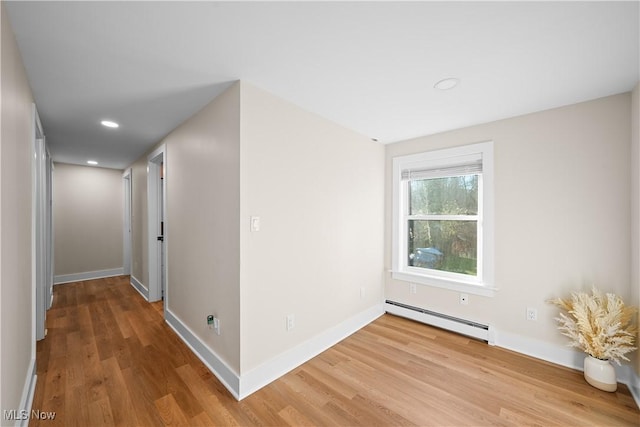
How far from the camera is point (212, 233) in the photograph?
84.7 inches

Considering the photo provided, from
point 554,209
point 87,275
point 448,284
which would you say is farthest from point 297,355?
point 87,275

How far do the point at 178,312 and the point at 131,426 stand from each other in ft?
4.30

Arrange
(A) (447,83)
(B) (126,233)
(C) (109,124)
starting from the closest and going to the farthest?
(A) (447,83) < (C) (109,124) < (B) (126,233)

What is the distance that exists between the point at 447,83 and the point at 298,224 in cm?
159

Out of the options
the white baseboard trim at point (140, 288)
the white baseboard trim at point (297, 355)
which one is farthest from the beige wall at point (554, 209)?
the white baseboard trim at point (140, 288)

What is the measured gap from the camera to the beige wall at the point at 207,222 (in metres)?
1.90

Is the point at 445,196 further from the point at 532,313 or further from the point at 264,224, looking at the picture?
the point at 264,224

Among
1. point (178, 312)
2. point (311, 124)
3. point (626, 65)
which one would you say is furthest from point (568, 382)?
point (178, 312)

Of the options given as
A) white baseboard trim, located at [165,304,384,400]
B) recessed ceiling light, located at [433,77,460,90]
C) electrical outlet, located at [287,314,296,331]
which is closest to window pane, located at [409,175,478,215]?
recessed ceiling light, located at [433,77,460,90]

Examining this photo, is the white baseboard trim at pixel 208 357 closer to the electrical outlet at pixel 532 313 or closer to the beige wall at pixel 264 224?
the beige wall at pixel 264 224

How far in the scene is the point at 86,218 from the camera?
500 cm

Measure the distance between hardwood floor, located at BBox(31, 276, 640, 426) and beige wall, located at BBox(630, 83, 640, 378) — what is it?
0.64m

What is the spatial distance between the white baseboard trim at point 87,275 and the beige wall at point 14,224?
3940 mm

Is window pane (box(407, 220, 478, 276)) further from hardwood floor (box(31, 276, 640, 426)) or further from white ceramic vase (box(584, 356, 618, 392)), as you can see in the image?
white ceramic vase (box(584, 356, 618, 392))
